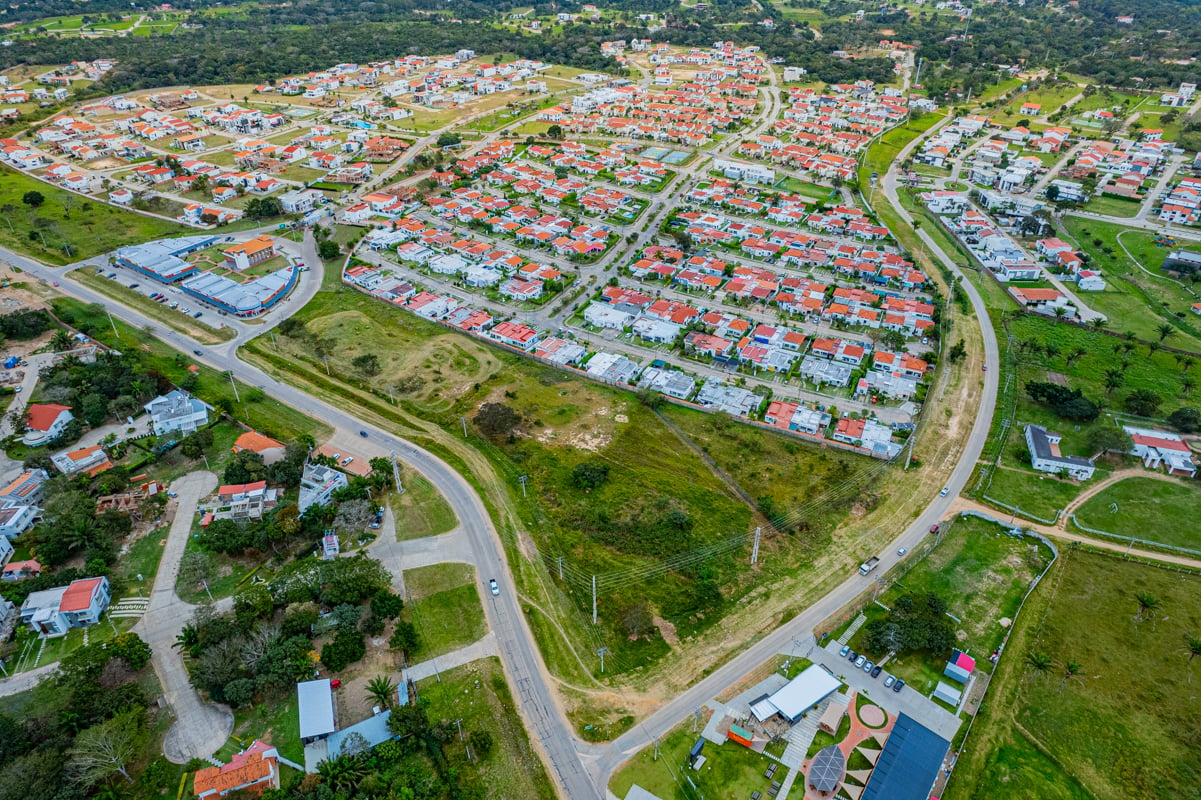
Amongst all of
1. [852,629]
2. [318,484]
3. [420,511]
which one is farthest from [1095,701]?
[318,484]

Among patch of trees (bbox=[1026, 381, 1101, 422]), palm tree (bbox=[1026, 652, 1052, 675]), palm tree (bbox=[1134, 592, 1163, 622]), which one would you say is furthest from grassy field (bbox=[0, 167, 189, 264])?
palm tree (bbox=[1134, 592, 1163, 622])

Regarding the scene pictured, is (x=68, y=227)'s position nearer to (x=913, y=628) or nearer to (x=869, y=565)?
(x=869, y=565)

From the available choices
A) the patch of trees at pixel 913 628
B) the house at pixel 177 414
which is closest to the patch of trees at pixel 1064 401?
the patch of trees at pixel 913 628

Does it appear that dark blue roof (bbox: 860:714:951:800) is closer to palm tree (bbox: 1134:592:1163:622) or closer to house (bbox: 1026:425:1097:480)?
palm tree (bbox: 1134:592:1163:622)

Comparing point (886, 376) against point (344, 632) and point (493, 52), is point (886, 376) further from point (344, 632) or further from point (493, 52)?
point (493, 52)

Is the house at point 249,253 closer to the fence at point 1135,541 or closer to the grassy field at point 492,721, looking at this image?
the grassy field at point 492,721

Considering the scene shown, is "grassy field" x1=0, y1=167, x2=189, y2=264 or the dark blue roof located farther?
"grassy field" x1=0, y1=167, x2=189, y2=264
